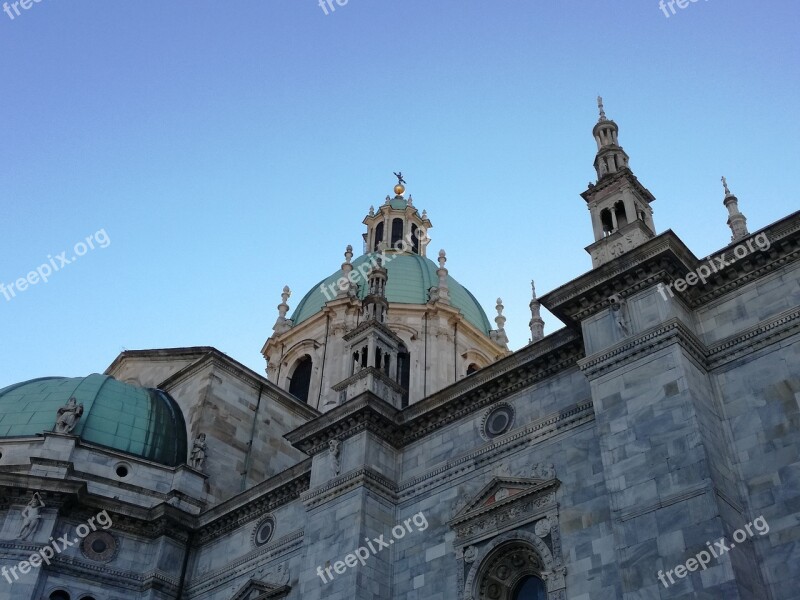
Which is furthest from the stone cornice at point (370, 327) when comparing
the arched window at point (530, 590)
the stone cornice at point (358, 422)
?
the arched window at point (530, 590)

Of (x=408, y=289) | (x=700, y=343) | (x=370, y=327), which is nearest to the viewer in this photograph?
(x=700, y=343)

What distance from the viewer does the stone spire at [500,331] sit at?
47.7 meters

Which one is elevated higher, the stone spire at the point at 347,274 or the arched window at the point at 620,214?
the stone spire at the point at 347,274

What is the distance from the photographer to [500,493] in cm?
2092

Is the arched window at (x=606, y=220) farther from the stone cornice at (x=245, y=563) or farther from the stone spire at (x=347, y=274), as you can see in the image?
the stone spire at (x=347, y=274)

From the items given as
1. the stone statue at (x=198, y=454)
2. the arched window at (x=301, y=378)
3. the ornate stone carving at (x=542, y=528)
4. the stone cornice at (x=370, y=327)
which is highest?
the arched window at (x=301, y=378)

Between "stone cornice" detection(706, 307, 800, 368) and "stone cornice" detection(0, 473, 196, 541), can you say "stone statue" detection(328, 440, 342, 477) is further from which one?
"stone cornice" detection(706, 307, 800, 368)

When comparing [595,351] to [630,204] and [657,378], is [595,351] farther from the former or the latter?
[630,204]

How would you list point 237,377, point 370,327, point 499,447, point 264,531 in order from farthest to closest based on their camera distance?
point 237,377, point 264,531, point 370,327, point 499,447

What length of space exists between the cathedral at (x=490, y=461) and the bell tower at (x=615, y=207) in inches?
2.4

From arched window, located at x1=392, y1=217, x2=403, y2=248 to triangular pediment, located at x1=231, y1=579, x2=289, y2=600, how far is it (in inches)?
1194

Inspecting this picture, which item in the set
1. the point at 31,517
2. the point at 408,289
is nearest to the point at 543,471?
the point at 31,517

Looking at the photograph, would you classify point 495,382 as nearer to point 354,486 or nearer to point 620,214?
point 354,486

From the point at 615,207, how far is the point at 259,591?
15252 mm
